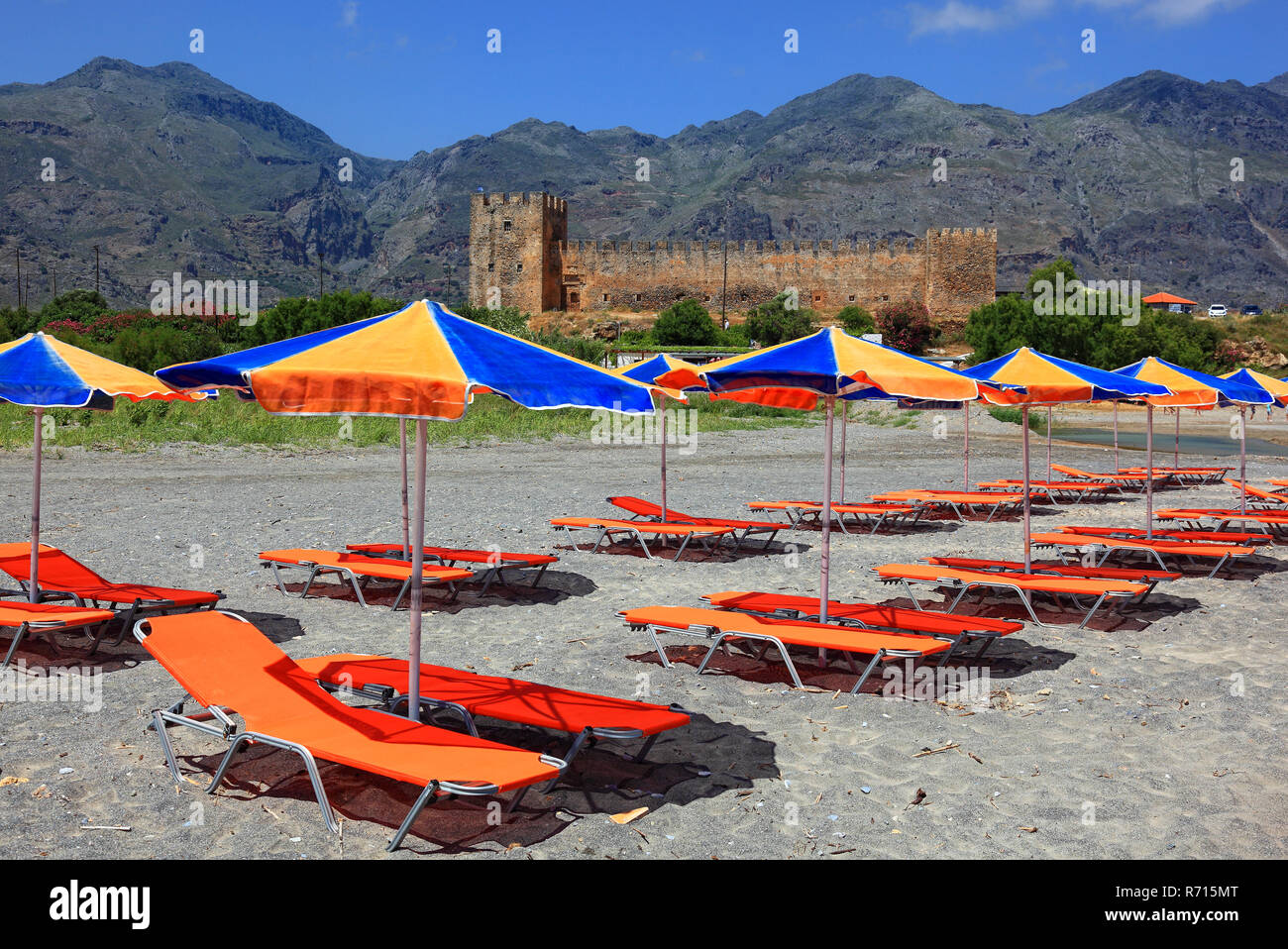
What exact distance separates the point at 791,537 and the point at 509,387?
22.0 ft

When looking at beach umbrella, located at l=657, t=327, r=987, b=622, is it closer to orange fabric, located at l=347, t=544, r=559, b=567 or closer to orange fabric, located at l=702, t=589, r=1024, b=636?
orange fabric, located at l=702, t=589, r=1024, b=636

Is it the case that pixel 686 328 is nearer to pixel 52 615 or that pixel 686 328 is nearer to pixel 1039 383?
pixel 1039 383

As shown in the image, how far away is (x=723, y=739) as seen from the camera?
421cm

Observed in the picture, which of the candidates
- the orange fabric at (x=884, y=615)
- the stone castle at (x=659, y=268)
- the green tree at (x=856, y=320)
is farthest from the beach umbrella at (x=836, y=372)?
the stone castle at (x=659, y=268)

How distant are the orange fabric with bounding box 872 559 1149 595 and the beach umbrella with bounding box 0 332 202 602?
4.28 m

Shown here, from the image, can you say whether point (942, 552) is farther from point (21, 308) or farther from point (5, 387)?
point (21, 308)

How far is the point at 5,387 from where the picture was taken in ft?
15.9

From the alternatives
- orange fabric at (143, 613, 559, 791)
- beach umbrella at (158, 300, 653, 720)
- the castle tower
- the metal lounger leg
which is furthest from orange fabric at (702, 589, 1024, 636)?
the castle tower

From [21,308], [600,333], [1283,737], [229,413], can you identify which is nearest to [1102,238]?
[600,333]

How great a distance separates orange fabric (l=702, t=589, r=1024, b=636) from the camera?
17.2ft

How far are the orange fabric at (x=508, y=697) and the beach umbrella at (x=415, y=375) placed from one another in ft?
0.75

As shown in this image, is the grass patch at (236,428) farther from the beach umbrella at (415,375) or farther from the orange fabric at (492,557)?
the beach umbrella at (415,375)

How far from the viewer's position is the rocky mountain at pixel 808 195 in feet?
426
